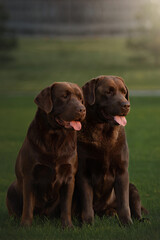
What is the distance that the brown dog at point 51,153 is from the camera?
5.12 metres

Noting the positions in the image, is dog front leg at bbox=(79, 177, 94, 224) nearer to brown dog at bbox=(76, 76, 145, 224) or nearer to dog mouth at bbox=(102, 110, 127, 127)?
brown dog at bbox=(76, 76, 145, 224)

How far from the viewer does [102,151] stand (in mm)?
5391

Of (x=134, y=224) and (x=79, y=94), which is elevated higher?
(x=79, y=94)

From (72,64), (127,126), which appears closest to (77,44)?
(72,64)

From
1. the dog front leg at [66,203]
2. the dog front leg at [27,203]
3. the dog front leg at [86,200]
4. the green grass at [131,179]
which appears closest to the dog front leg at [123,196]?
the green grass at [131,179]

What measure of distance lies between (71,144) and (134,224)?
1053 mm

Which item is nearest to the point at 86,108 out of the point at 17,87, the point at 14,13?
the point at 17,87

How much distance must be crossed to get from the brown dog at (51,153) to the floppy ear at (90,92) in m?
0.16

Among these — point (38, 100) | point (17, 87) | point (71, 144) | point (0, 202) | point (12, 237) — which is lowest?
point (17, 87)

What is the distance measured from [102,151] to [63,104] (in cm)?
66

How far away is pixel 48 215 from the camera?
18.5ft

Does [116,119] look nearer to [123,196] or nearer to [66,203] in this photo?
[123,196]

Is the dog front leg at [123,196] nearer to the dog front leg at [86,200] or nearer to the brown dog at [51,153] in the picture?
the dog front leg at [86,200]

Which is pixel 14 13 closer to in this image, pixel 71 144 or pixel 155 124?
pixel 155 124
